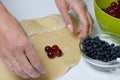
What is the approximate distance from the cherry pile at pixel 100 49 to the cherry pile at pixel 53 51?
0.08m

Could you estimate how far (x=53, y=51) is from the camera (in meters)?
0.97

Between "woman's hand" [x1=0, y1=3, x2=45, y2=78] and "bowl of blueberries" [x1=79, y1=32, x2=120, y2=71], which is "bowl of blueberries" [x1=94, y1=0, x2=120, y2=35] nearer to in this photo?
"bowl of blueberries" [x1=79, y1=32, x2=120, y2=71]

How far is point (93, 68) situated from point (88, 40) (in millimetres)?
94

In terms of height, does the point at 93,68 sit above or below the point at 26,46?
below

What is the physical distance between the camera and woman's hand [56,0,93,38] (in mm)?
1019

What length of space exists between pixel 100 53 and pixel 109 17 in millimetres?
134

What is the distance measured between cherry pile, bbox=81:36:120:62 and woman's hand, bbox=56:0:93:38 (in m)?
0.07

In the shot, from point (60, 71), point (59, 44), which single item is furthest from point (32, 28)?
point (60, 71)

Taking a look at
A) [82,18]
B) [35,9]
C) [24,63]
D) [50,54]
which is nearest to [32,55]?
[24,63]

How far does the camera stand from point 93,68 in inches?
37.3

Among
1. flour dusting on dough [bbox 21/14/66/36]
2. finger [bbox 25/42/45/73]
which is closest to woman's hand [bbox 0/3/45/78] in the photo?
finger [bbox 25/42/45/73]

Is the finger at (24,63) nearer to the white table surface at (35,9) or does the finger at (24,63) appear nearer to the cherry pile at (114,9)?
the white table surface at (35,9)

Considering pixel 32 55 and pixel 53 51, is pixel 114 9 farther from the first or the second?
pixel 32 55

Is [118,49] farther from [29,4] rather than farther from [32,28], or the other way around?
[29,4]
